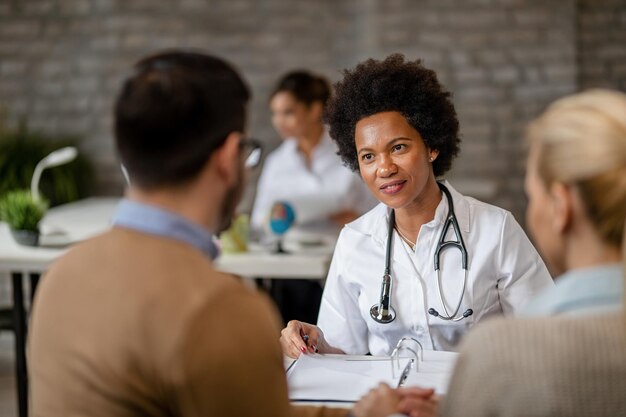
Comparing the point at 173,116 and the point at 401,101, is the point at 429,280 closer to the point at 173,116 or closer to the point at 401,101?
the point at 401,101

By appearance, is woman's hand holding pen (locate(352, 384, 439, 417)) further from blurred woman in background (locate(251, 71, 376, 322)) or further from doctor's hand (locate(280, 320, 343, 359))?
blurred woman in background (locate(251, 71, 376, 322))

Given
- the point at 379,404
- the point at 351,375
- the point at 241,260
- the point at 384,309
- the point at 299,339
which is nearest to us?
the point at 379,404

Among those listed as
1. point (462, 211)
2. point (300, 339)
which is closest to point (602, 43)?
point (462, 211)

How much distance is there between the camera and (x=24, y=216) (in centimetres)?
403

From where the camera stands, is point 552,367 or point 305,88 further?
point 305,88

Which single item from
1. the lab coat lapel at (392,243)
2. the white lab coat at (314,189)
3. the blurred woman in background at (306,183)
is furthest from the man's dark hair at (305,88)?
the lab coat lapel at (392,243)

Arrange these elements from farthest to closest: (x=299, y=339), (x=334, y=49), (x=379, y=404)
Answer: (x=334, y=49) < (x=299, y=339) < (x=379, y=404)

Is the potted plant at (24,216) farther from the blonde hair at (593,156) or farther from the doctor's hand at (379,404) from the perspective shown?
the blonde hair at (593,156)

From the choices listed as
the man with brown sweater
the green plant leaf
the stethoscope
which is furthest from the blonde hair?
the green plant leaf

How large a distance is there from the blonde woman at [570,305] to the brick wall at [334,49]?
4354 millimetres

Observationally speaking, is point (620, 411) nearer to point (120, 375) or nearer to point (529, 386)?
point (529, 386)

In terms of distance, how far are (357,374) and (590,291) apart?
0.75 meters

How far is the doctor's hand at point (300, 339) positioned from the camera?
2236 millimetres

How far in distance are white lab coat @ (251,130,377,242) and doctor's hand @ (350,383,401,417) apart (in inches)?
102
